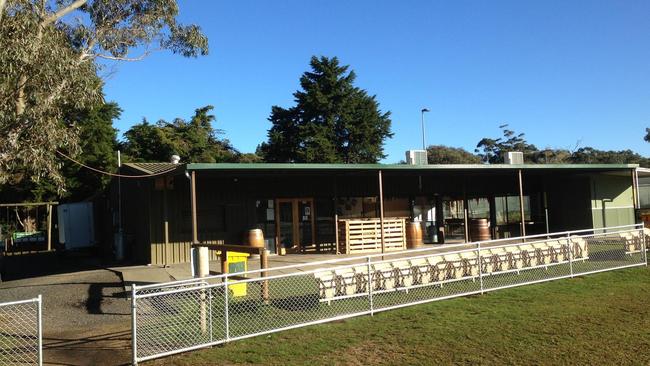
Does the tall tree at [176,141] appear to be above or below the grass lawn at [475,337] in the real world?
above

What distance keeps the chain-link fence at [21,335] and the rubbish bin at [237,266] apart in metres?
3.24

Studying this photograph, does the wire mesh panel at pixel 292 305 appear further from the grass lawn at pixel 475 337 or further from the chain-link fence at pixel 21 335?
the chain-link fence at pixel 21 335

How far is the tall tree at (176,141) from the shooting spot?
128ft

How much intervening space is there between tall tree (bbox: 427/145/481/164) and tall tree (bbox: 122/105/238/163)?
31.7 m

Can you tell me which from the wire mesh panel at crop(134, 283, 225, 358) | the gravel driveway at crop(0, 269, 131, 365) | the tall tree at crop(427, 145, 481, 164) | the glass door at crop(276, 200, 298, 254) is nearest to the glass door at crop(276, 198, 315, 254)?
the glass door at crop(276, 200, 298, 254)

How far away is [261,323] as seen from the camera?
812 cm

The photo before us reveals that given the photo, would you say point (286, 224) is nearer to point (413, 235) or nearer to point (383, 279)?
point (413, 235)

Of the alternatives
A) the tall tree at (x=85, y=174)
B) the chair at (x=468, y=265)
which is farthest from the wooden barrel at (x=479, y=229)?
the tall tree at (x=85, y=174)

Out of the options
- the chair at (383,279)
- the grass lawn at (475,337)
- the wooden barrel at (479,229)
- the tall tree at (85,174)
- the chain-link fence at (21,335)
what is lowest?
the chain-link fence at (21,335)

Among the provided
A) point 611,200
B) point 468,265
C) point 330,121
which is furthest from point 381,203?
point 330,121

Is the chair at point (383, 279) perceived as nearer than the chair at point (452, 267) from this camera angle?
Yes

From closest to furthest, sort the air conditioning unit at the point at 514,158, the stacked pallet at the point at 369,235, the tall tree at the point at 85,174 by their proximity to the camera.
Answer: the stacked pallet at the point at 369,235 < the air conditioning unit at the point at 514,158 < the tall tree at the point at 85,174

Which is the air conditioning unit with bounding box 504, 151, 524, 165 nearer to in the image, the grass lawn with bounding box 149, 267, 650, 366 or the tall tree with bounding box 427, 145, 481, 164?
the grass lawn with bounding box 149, 267, 650, 366

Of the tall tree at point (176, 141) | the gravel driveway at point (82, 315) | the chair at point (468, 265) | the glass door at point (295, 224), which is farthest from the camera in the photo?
the tall tree at point (176, 141)
